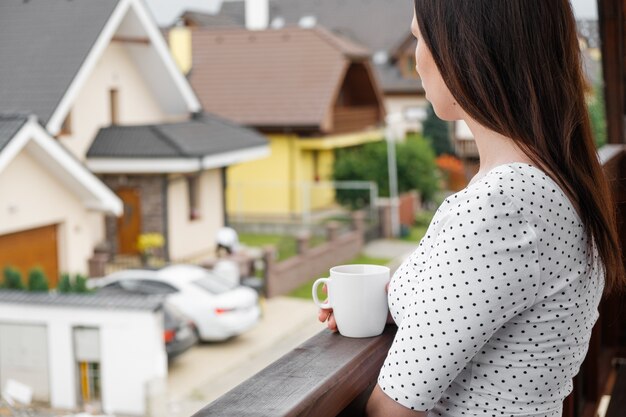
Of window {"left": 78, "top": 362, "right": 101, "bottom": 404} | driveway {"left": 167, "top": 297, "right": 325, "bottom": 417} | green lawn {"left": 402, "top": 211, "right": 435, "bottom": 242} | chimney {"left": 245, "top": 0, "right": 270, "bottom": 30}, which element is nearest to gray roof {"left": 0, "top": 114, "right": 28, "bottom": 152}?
window {"left": 78, "top": 362, "right": 101, "bottom": 404}

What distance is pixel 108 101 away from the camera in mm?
7777

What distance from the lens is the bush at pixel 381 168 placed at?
989cm

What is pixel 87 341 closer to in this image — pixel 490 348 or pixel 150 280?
pixel 150 280

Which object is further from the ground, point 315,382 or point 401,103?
point 401,103

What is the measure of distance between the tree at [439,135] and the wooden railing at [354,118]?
88 cm

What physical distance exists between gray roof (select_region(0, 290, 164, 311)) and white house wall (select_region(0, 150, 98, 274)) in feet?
3.07

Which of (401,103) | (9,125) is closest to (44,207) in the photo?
(9,125)

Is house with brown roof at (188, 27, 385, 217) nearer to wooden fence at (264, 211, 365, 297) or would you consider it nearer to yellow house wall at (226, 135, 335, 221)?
yellow house wall at (226, 135, 335, 221)

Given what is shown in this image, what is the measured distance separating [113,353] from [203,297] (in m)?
1.28

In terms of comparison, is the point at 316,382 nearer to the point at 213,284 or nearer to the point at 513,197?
the point at 513,197

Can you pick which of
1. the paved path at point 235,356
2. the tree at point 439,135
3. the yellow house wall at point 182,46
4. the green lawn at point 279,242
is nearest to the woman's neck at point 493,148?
the paved path at point 235,356

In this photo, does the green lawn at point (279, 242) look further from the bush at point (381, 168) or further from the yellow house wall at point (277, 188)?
the bush at point (381, 168)

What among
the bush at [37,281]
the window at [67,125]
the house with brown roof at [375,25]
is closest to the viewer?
the bush at [37,281]

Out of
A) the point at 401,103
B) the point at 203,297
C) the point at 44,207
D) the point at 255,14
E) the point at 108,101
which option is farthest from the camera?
the point at 401,103
